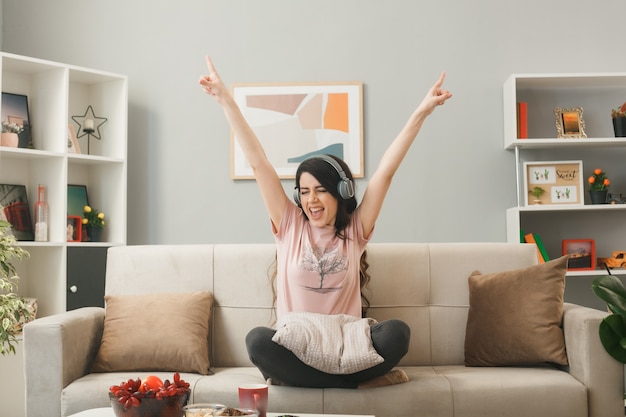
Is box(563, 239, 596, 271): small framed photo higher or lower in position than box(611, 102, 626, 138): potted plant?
lower

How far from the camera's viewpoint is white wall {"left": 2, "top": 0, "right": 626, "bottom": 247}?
4.28 metres

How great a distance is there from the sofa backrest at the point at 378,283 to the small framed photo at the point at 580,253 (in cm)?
115

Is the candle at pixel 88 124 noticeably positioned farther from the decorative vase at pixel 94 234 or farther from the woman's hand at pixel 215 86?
the woman's hand at pixel 215 86

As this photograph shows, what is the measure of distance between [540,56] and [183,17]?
82.6 inches

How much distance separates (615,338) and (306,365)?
3.37 ft

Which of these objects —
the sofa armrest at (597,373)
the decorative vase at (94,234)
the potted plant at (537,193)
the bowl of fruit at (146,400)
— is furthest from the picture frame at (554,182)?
the bowl of fruit at (146,400)

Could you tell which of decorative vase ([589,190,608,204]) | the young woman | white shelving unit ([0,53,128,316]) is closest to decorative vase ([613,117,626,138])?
decorative vase ([589,190,608,204])

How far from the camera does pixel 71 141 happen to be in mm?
4172

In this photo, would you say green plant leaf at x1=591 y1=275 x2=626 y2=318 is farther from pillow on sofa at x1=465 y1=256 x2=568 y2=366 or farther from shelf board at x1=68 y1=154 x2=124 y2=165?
shelf board at x1=68 y1=154 x2=124 y2=165

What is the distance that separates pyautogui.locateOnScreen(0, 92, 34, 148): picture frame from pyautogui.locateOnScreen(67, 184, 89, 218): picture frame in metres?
0.34

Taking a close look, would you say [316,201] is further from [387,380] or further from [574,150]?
[574,150]

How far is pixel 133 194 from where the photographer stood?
4.43 meters

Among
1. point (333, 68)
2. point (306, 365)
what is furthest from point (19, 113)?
point (306, 365)

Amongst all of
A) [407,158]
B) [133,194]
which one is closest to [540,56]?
[407,158]
